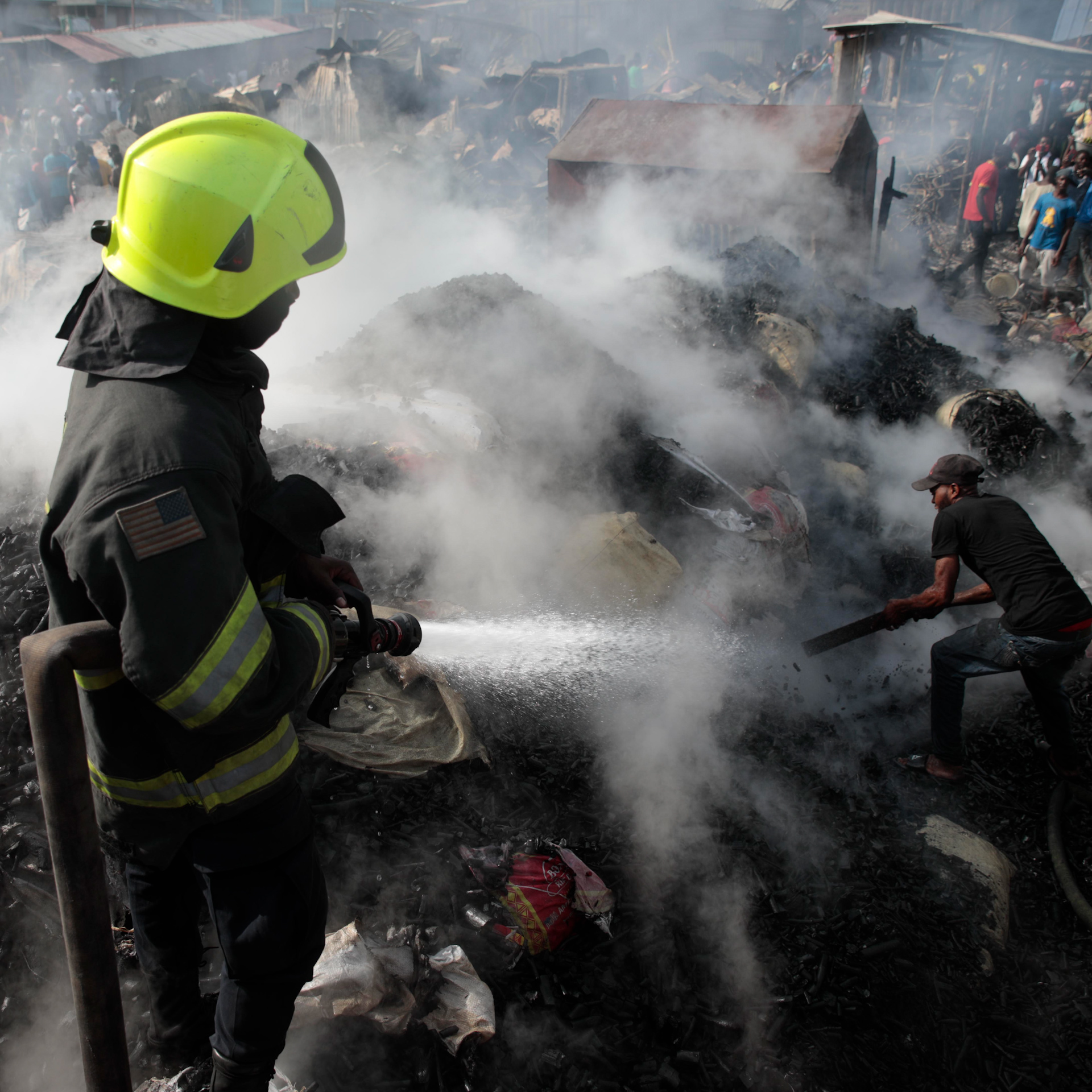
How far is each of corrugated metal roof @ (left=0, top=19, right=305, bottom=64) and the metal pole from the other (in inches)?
942

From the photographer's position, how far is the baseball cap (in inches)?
153

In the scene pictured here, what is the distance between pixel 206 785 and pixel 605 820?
1.89 meters

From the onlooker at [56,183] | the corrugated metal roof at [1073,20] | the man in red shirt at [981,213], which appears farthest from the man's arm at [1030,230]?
the onlooker at [56,183]

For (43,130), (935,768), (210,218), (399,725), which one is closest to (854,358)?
(935,768)

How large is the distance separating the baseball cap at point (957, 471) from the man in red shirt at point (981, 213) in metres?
9.14

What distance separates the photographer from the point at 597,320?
22.7ft

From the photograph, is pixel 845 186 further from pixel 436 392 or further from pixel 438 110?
pixel 438 110

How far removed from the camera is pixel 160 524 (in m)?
1.31

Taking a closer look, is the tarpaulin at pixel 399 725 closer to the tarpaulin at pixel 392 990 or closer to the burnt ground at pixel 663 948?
the burnt ground at pixel 663 948

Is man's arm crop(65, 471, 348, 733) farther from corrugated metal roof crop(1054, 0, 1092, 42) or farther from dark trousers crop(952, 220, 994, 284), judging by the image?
corrugated metal roof crop(1054, 0, 1092, 42)

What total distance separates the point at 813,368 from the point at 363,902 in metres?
6.23

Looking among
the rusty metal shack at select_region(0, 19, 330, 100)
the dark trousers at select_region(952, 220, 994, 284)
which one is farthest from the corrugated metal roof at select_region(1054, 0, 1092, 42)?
the rusty metal shack at select_region(0, 19, 330, 100)

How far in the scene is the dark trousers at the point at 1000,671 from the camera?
3.65 meters

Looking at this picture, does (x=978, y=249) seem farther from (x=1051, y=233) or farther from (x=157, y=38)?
(x=157, y=38)
